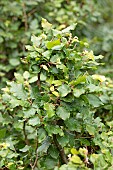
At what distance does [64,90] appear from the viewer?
162 centimetres

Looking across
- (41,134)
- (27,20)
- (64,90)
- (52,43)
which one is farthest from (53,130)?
(27,20)

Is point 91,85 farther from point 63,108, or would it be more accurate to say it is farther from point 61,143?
point 61,143

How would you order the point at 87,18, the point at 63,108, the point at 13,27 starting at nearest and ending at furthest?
1. the point at 63,108
2. the point at 13,27
3. the point at 87,18

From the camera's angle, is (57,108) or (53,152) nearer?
(57,108)

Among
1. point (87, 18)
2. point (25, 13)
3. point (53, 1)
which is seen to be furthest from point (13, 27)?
point (87, 18)

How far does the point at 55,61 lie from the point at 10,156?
48 cm

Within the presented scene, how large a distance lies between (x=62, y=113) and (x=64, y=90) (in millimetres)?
98

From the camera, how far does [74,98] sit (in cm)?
168

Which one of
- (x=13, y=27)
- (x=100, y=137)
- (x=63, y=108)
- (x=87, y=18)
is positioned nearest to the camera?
(x=63, y=108)

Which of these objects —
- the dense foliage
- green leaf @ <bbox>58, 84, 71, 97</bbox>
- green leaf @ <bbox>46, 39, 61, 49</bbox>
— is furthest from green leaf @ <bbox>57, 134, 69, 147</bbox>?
the dense foliage

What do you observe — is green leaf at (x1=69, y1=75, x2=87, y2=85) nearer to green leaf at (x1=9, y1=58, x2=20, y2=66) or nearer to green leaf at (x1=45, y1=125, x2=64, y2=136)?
green leaf at (x1=45, y1=125, x2=64, y2=136)

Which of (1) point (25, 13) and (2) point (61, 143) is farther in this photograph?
(1) point (25, 13)

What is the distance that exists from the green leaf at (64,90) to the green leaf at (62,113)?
6cm

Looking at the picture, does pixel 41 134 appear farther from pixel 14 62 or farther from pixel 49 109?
pixel 14 62
